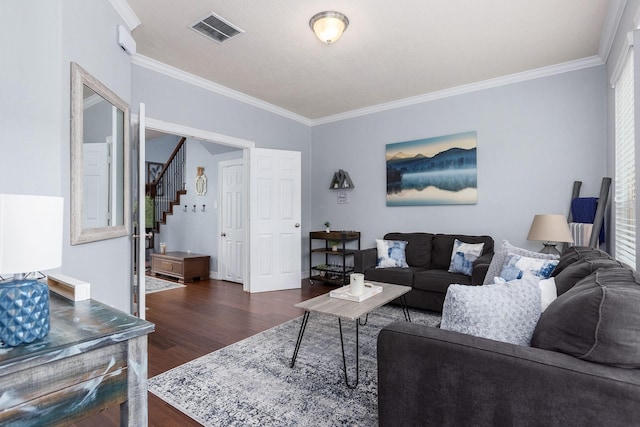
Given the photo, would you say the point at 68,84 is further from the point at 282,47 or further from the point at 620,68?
the point at 620,68

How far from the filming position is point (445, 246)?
13.5 feet

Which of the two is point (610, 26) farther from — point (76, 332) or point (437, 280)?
point (76, 332)

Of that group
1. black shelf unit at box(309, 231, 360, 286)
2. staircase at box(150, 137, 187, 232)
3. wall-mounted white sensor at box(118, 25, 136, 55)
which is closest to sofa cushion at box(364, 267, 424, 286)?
black shelf unit at box(309, 231, 360, 286)

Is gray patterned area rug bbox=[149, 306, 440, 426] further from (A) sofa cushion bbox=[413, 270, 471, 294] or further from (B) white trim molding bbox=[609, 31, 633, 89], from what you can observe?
(B) white trim molding bbox=[609, 31, 633, 89]

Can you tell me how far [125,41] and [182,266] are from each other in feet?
12.0

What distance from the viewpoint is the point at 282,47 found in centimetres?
321

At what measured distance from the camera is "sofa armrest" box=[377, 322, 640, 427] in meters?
0.95

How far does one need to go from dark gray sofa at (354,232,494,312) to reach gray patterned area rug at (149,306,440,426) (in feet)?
3.34

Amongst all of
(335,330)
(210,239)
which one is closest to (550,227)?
(335,330)

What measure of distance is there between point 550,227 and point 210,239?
5.13 metres

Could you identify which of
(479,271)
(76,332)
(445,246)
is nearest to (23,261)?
(76,332)

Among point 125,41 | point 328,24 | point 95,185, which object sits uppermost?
point 328,24

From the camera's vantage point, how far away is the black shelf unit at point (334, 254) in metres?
4.97

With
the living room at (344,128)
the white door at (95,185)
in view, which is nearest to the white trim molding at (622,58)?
the living room at (344,128)
